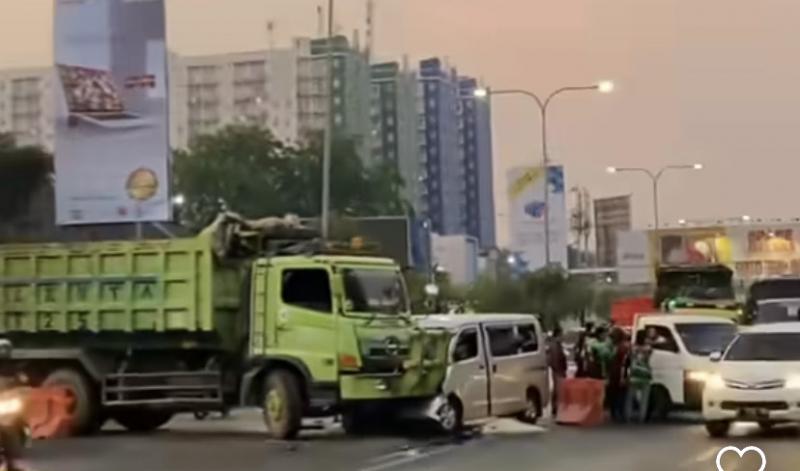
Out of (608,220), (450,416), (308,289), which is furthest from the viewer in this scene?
(608,220)

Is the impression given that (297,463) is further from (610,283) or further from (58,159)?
(610,283)

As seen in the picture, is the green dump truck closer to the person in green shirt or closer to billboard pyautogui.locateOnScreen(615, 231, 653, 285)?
the person in green shirt

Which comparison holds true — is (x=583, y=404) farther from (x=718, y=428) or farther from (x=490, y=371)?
(x=718, y=428)

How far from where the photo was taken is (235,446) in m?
21.3

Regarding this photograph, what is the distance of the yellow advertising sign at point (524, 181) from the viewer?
179 feet

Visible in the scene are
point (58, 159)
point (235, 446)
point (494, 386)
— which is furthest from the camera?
point (58, 159)

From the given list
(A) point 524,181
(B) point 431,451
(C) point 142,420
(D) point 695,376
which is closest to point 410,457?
(B) point 431,451

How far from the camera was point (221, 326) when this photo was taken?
2284 cm

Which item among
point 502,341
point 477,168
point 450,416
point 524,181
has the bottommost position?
point 450,416

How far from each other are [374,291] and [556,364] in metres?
5.88

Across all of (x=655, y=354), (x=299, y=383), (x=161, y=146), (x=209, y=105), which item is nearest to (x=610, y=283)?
(x=209, y=105)

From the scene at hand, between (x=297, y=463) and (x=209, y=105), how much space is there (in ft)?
273

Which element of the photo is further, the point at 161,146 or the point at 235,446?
the point at 161,146

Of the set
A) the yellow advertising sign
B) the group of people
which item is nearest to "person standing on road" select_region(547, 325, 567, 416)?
the group of people
